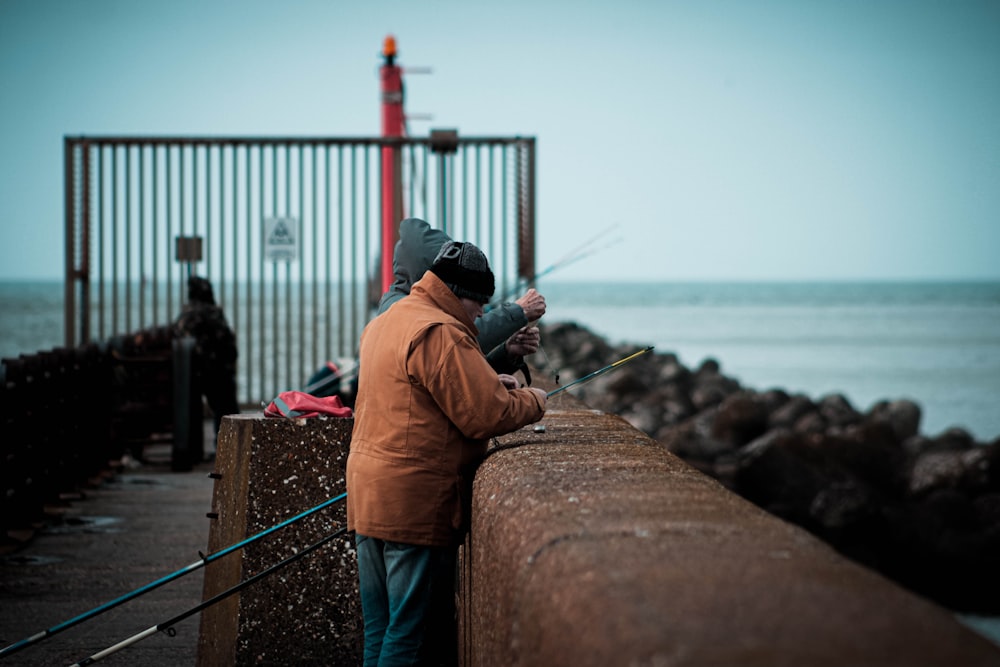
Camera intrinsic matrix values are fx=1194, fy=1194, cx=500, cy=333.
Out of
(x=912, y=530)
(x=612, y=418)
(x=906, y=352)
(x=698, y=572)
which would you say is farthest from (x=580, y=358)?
(x=906, y=352)

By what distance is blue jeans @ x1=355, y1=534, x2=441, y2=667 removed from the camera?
11.1 feet

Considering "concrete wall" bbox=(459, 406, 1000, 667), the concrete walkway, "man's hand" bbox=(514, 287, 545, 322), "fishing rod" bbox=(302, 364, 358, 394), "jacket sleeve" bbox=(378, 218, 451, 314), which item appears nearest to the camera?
"concrete wall" bbox=(459, 406, 1000, 667)

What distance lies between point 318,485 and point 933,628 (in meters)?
3.07

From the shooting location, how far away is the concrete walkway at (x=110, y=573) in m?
5.31

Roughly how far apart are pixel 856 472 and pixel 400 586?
456 inches

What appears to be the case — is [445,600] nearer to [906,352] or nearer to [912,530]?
[912,530]

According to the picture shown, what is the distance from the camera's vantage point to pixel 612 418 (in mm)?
4445

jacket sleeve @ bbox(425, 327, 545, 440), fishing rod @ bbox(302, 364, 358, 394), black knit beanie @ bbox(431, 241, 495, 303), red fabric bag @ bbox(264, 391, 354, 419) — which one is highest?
black knit beanie @ bbox(431, 241, 495, 303)

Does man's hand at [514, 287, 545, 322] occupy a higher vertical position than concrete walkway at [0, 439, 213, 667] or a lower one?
higher

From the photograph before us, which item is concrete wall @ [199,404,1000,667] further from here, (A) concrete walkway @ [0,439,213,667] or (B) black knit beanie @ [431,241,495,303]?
(A) concrete walkway @ [0,439,213,667]

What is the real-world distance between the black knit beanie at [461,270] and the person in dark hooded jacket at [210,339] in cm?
718

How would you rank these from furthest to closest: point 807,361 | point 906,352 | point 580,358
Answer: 1. point 906,352
2. point 807,361
3. point 580,358

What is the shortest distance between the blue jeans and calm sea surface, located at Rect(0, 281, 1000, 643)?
5510mm

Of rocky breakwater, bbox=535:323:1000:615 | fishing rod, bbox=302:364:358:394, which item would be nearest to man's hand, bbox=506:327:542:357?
rocky breakwater, bbox=535:323:1000:615
